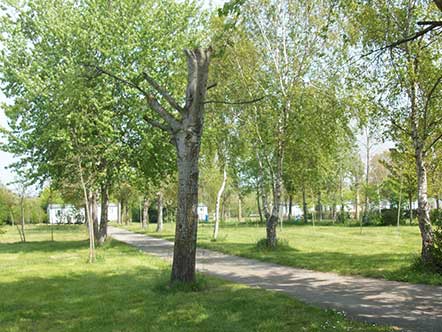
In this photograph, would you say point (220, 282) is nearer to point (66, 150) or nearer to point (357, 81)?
point (357, 81)

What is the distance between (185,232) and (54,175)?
1577cm

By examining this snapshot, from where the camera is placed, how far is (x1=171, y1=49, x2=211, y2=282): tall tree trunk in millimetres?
9469

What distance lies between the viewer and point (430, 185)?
32406 millimetres

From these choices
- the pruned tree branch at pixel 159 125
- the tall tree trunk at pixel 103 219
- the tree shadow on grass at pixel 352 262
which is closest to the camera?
the pruned tree branch at pixel 159 125

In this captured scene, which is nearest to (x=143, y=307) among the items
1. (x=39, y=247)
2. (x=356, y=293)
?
(x=356, y=293)

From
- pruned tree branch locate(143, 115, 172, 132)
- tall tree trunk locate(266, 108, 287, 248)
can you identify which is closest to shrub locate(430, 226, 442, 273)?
pruned tree branch locate(143, 115, 172, 132)

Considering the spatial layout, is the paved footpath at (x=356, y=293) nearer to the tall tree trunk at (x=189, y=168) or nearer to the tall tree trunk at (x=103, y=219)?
Answer: the tall tree trunk at (x=189, y=168)

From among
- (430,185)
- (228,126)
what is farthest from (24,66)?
(430,185)

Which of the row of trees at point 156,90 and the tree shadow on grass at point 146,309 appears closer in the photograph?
the tree shadow on grass at point 146,309

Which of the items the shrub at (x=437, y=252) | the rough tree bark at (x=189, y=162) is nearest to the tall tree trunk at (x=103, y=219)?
the rough tree bark at (x=189, y=162)

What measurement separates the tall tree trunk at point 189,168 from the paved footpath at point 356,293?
2201 millimetres

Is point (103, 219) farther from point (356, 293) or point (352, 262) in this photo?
point (356, 293)

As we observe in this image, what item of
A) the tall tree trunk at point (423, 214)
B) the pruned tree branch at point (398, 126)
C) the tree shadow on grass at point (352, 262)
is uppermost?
the pruned tree branch at point (398, 126)

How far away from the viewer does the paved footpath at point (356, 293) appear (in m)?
7.01
